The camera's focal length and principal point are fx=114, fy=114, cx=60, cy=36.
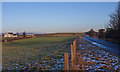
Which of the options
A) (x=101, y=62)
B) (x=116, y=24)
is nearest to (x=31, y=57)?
(x=101, y=62)

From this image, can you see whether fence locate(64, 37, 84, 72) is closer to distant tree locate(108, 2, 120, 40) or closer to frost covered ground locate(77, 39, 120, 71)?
frost covered ground locate(77, 39, 120, 71)

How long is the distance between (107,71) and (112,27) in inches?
986

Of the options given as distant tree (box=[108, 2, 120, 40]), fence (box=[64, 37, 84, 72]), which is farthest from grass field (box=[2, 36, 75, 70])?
distant tree (box=[108, 2, 120, 40])

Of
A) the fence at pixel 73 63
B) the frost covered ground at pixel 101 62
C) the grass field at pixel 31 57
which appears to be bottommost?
the grass field at pixel 31 57

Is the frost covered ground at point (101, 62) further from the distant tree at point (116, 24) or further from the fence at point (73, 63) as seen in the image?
the distant tree at point (116, 24)

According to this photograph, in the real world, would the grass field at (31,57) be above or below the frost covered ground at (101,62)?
below

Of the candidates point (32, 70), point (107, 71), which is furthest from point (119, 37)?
point (32, 70)

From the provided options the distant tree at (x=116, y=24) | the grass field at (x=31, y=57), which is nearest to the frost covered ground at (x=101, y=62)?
the grass field at (x=31, y=57)

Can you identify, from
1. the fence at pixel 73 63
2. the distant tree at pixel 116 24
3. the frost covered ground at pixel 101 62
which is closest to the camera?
the fence at pixel 73 63

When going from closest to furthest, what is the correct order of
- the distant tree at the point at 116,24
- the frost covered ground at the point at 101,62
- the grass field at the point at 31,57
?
the frost covered ground at the point at 101,62 → the grass field at the point at 31,57 → the distant tree at the point at 116,24

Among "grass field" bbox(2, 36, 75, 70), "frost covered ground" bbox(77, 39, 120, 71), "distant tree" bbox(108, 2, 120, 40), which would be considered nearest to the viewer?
"frost covered ground" bbox(77, 39, 120, 71)

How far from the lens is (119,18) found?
23.7 meters

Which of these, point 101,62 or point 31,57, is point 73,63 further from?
point 31,57

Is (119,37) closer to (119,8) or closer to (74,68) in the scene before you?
(119,8)
